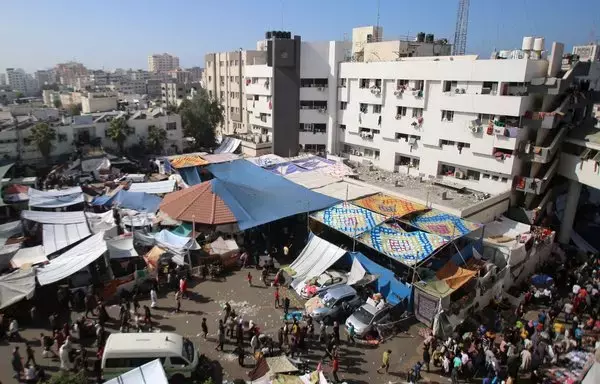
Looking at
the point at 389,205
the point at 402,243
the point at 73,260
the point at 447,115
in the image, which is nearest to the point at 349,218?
the point at 389,205

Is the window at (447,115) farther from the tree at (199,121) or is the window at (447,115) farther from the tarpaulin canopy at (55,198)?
the tree at (199,121)

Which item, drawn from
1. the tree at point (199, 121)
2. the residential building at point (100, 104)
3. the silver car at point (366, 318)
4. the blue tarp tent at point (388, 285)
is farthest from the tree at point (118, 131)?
the silver car at point (366, 318)

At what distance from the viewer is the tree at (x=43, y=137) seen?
36.0 m

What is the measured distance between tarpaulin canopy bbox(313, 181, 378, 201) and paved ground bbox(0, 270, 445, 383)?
6.50 m

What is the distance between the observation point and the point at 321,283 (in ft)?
57.3

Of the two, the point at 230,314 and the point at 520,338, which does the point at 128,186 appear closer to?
the point at 230,314

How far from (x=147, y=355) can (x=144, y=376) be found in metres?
1.80

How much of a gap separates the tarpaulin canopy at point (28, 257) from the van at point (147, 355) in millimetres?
8355

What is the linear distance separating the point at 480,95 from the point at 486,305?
40.9 feet

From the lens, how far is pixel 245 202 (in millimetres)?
21891

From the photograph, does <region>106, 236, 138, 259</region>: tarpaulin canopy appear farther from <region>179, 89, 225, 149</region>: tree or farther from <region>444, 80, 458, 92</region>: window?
<region>179, 89, 225, 149</region>: tree

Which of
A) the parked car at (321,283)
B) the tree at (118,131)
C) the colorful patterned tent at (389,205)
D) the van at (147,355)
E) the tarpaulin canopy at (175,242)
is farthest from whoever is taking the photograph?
the tree at (118,131)

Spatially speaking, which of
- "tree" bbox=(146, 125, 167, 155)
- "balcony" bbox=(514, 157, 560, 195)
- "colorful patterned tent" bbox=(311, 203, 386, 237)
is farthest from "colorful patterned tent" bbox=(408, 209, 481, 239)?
"tree" bbox=(146, 125, 167, 155)

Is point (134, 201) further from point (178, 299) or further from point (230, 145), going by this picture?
point (230, 145)
